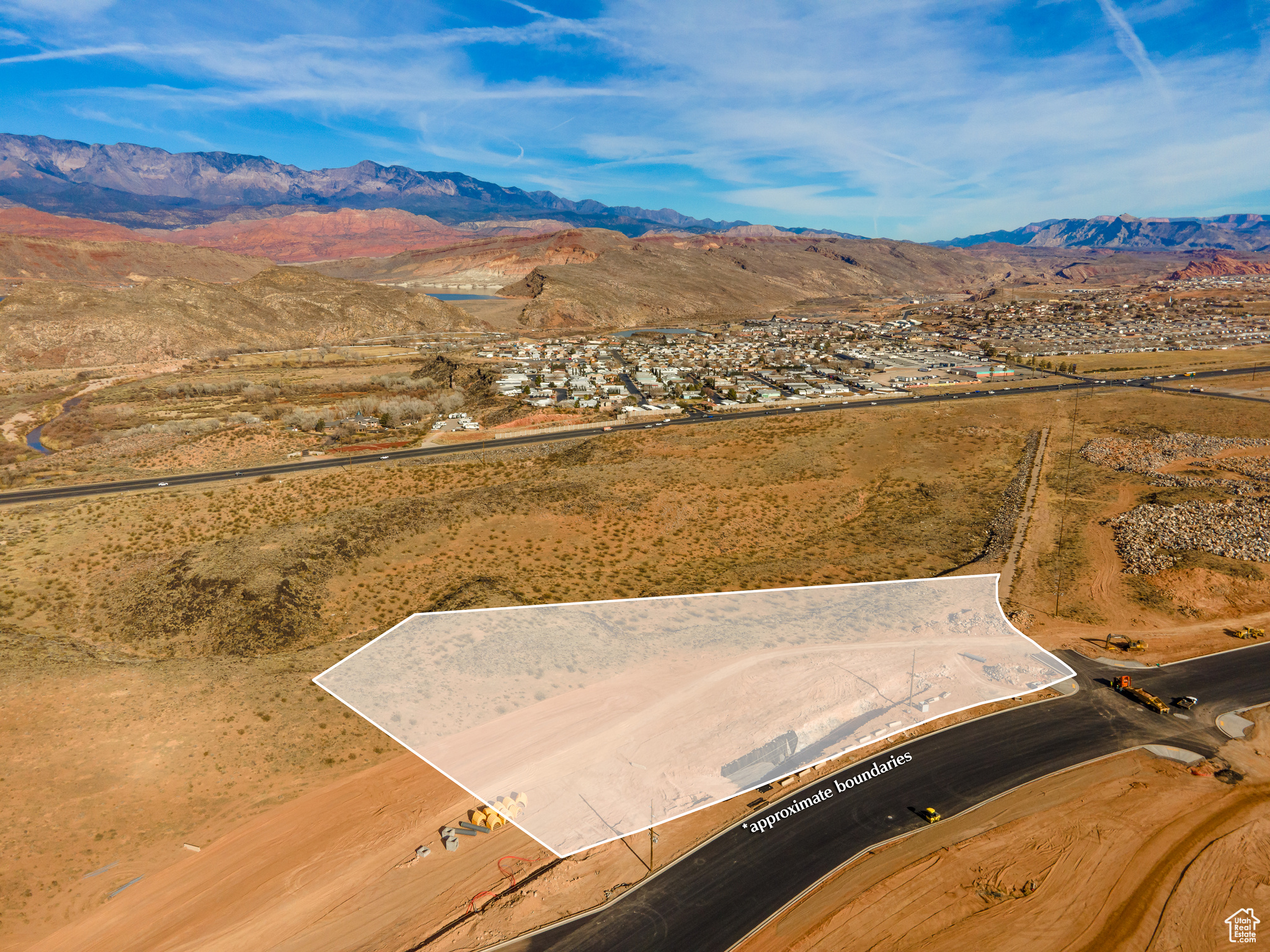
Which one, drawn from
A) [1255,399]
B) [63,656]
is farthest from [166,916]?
[1255,399]

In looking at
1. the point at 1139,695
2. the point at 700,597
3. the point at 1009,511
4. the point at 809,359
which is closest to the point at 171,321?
the point at 809,359

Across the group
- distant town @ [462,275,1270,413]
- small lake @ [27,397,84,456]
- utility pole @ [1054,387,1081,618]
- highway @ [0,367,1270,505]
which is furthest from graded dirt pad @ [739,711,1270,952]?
small lake @ [27,397,84,456]

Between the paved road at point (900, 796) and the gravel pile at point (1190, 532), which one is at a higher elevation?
the gravel pile at point (1190, 532)

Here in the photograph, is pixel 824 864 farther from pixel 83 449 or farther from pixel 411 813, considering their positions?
pixel 83 449

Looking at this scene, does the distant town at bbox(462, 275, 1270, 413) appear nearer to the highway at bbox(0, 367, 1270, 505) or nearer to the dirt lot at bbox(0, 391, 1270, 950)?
the highway at bbox(0, 367, 1270, 505)

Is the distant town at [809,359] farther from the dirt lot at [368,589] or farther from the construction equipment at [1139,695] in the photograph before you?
the construction equipment at [1139,695]

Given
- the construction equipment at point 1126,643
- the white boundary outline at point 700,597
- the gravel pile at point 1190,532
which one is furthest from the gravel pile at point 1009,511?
the construction equipment at point 1126,643
